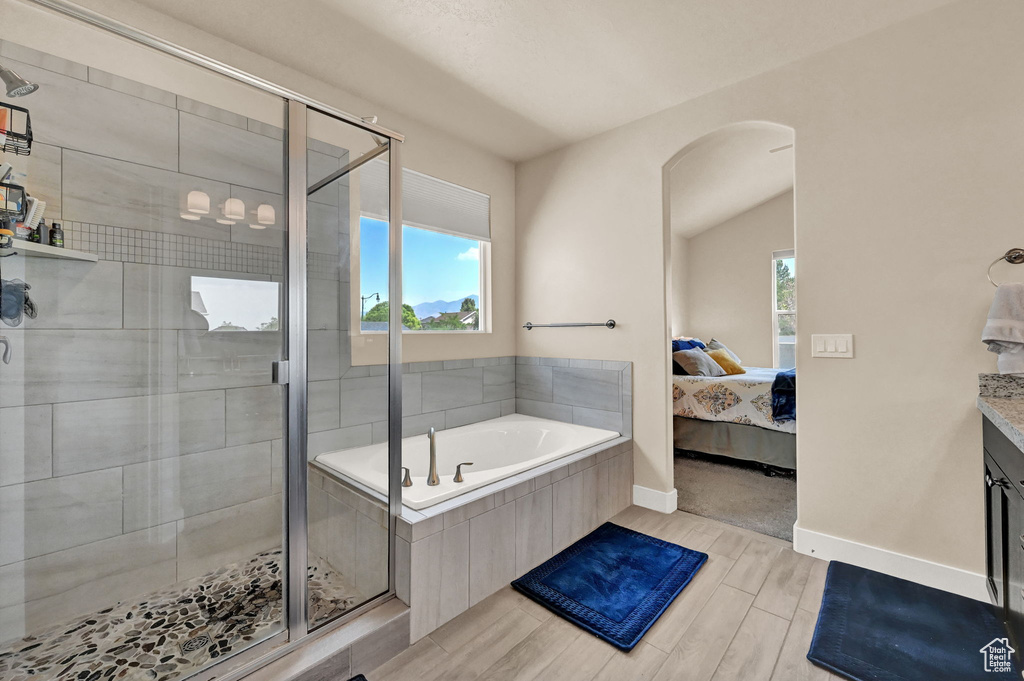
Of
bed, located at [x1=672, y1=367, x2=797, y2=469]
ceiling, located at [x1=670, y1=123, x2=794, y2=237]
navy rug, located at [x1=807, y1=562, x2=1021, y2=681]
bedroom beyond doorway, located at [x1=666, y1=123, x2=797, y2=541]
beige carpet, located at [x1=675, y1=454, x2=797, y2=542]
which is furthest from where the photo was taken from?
ceiling, located at [x1=670, y1=123, x2=794, y2=237]

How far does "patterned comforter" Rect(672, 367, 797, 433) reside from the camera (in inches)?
135

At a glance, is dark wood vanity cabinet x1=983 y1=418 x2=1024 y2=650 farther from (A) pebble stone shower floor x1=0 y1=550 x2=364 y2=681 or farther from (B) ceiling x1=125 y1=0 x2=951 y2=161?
(A) pebble stone shower floor x1=0 y1=550 x2=364 y2=681

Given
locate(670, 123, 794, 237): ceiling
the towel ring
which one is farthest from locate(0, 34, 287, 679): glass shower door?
the towel ring

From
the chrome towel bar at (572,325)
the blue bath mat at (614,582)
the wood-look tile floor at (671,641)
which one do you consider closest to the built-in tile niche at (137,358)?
the wood-look tile floor at (671,641)

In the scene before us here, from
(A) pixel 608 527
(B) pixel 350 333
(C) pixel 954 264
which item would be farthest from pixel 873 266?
(B) pixel 350 333

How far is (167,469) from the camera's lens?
175 cm

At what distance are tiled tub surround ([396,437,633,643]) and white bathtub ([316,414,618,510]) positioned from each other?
0.07m

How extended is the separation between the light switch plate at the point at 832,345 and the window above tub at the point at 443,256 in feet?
7.02

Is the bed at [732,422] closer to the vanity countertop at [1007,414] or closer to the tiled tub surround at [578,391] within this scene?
the tiled tub surround at [578,391]

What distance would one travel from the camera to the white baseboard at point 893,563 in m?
1.87

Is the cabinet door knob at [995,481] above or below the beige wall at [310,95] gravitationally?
below

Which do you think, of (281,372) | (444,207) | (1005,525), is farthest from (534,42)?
(1005,525)

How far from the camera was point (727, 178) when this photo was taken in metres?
4.78

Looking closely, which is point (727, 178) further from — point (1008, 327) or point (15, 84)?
point (15, 84)
